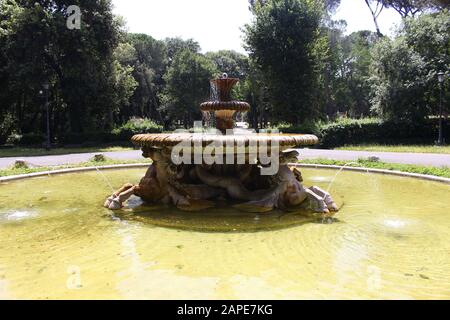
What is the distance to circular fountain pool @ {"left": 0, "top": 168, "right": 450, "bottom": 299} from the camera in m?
3.91

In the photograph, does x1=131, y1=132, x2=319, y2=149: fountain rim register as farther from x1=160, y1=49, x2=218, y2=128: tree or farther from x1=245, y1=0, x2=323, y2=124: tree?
x1=160, y1=49, x2=218, y2=128: tree

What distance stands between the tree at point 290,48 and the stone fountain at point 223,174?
2287cm

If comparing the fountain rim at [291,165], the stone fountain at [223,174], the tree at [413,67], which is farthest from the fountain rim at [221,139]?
the tree at [413,67]

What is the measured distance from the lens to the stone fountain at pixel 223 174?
23.2 feet

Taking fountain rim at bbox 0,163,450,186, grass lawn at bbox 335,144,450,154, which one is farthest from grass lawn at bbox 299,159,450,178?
grass lawn at bbox 335,144,450,154

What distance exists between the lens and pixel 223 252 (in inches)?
198

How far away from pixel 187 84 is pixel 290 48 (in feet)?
73.4

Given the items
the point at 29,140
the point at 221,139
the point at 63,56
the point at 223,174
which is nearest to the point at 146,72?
the point at 63,56

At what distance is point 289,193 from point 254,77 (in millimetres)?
36410

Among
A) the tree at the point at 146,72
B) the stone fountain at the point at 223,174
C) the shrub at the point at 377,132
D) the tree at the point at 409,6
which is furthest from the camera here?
the tree at the point at 146,72

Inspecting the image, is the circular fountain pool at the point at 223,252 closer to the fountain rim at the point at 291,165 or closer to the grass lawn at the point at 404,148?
the fountain rim at the point at 291,165

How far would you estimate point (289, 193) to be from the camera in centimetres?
761
